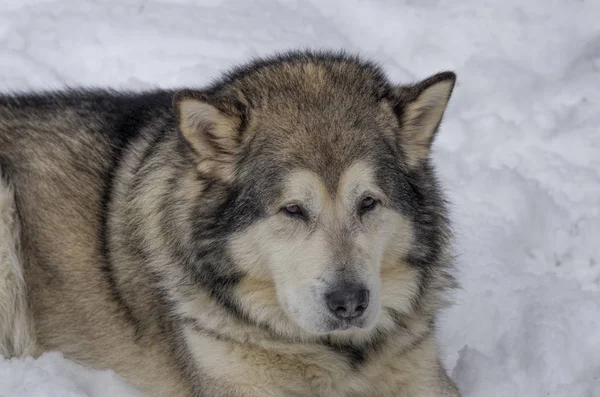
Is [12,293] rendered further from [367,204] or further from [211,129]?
[367,204]

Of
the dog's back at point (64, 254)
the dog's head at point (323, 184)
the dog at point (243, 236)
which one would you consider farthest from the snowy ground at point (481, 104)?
the dog's head at point (323, 184)

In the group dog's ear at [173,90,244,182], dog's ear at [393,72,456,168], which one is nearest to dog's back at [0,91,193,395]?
dog's ear at [173,90,244,182]

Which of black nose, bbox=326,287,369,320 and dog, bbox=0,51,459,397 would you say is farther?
dog, bbox=0,51,459,397

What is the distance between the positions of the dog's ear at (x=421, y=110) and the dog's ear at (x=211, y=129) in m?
0.77

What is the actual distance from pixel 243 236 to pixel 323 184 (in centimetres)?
45

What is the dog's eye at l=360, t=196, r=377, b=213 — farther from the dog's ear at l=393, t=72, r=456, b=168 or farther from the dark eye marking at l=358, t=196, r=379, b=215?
the dog's ear at l=393, t=72, r=456, b=168

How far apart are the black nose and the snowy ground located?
134 centimetres

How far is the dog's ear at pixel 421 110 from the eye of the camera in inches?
192

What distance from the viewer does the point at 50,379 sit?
500 centimetres

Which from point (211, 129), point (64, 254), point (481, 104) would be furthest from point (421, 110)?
point (481, 104)

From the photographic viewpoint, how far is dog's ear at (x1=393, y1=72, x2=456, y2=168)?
487cm

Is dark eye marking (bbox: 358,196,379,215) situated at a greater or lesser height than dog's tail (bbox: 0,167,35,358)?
greater

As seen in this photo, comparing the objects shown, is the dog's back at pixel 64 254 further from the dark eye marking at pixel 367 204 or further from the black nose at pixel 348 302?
the dark eye marking at pixel 367 204

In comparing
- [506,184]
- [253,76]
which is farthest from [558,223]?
[253,76]
